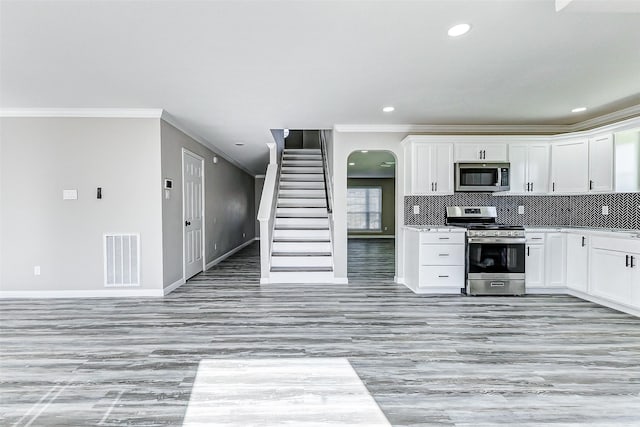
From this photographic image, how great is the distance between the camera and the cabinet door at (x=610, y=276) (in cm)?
367

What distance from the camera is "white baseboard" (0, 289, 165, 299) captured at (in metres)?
4.29

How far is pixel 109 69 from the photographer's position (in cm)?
299

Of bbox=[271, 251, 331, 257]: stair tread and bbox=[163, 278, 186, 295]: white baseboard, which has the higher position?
bbox=[271, 251, 331, 257]: stair tread

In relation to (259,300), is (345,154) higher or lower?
higher

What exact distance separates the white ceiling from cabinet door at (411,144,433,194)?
0.59m

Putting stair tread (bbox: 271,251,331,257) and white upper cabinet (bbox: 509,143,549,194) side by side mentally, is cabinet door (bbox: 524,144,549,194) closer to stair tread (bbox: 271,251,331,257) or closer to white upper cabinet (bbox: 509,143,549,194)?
white upper cabinet (bbox: 509,143,549,194)

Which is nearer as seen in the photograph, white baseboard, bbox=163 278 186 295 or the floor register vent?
the floor register vent

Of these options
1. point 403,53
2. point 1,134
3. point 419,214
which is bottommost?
point 419,214

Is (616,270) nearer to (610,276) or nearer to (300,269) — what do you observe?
(610,276)

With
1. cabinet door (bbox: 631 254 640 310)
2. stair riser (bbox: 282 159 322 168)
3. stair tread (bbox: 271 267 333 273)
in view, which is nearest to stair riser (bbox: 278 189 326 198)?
stair riser (bbox: 282 159 322 168)

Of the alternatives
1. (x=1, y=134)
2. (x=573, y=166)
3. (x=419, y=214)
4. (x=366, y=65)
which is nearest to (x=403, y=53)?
(x=366, y=65)

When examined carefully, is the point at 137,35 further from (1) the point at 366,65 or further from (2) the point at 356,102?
(2) the point at 356,102

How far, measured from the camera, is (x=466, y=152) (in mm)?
4836

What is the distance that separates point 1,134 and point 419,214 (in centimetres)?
591
